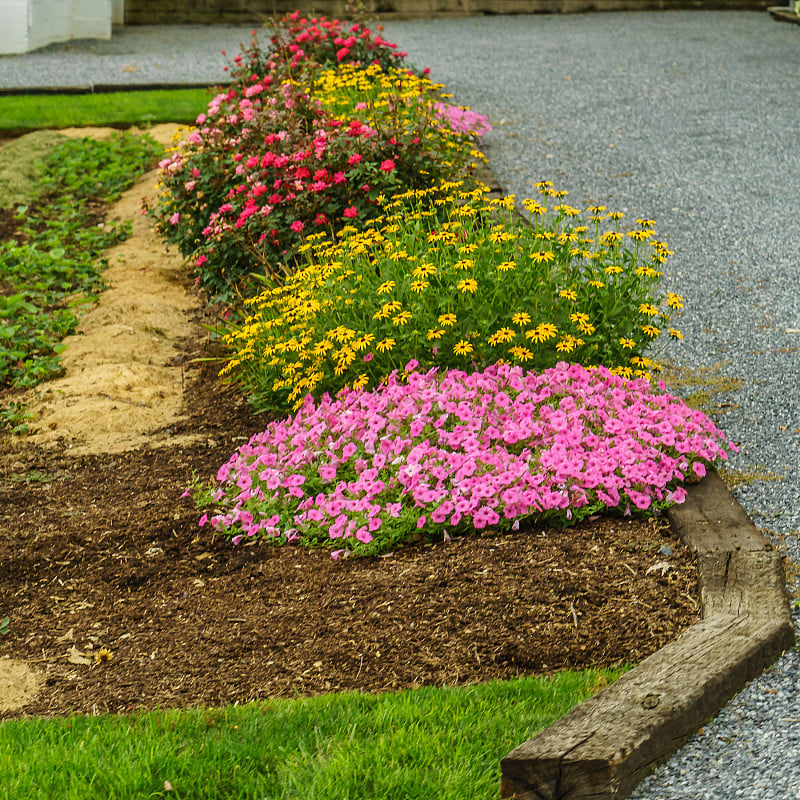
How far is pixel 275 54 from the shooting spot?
876 cm

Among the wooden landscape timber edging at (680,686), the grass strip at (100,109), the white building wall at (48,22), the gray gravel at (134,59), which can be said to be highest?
the white building wall at (48,22)

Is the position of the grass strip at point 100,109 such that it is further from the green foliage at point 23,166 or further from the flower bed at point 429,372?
the flower bed at point 429,372

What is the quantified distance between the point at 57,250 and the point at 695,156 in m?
4.90

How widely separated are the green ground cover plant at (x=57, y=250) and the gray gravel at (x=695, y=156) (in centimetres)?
267

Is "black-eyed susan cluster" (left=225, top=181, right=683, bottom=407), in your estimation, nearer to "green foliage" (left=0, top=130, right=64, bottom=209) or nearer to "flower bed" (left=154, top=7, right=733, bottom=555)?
"flower bed" (left=154, top=7, right=733, bottom=555)

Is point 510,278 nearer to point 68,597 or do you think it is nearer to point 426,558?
point 426,558

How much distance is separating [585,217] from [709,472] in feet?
10.5

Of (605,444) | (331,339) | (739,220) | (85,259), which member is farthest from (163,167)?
(605,444)

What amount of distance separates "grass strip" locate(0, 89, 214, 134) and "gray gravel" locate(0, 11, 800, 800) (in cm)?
84

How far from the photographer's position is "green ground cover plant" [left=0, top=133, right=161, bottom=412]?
5.66 meters

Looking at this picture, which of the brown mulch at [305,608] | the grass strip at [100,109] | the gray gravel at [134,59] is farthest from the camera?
the gray gravel at [134,59]

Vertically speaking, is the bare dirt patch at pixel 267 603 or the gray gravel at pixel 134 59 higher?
the gray gravel at pixel 134 59

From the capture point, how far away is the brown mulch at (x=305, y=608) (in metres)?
2.90

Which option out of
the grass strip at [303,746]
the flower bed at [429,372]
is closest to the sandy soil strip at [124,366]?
the flower bed at [429,372]
